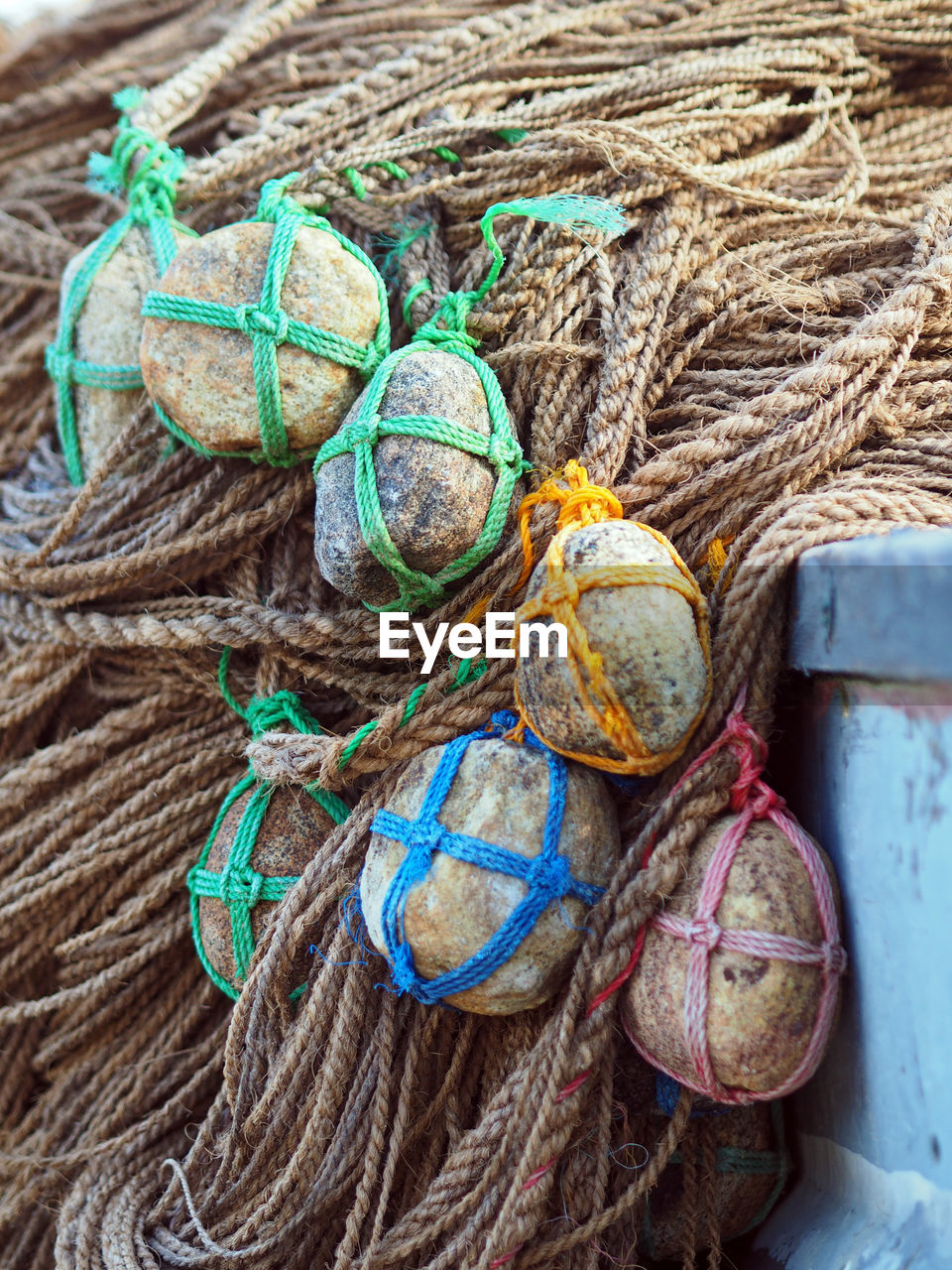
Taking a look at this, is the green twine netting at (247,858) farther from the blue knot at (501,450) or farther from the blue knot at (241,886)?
the blue knot at (501,450)

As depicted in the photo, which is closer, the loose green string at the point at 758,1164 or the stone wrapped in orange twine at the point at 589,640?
the stone wrapped in orange twine at the point at 589,640

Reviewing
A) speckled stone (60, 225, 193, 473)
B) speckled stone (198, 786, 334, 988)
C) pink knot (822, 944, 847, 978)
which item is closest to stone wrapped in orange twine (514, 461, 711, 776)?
pink knot (822, 944, 847, 978)

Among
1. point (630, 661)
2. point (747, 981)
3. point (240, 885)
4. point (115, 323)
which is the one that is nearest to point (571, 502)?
point (630, 661)

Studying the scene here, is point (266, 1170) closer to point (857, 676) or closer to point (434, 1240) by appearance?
point (434, 1240)

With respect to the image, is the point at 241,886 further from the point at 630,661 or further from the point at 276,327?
the point at 276,327

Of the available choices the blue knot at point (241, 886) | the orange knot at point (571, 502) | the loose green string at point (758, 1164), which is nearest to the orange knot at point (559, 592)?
the orange knot at point (571, 502)
